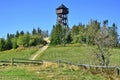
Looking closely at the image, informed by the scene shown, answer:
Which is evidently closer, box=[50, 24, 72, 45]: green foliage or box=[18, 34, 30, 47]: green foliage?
box=[50, 24, 72, 45]: green foliage

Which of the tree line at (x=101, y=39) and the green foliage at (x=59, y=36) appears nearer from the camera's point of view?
the tree line at (x=101, y=39)

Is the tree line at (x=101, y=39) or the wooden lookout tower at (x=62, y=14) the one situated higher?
the wooden lookout tower at (x=62, y=14)

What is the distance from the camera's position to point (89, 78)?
20141 mm

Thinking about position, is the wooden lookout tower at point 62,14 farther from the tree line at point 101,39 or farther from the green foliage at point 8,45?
the tree line at point 101,39

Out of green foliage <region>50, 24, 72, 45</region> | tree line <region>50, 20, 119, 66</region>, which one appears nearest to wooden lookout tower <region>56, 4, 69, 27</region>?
green foliage <region>50, 24, 72, 45</region>

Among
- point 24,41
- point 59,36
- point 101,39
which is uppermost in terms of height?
point 59,36

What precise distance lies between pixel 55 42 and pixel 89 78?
87.9 m

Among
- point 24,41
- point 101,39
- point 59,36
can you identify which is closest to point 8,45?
point 24,41

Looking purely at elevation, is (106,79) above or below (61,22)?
below

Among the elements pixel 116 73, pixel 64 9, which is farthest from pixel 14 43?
pixel 116 73

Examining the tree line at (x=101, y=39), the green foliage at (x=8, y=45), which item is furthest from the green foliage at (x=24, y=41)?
the tree line at (x=101, y=39)

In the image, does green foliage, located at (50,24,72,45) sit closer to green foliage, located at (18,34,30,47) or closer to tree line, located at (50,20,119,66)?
green foliage, located at (18,34,30,47)

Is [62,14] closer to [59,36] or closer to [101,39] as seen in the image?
[59,36]

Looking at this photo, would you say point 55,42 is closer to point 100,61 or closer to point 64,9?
point 64,9
